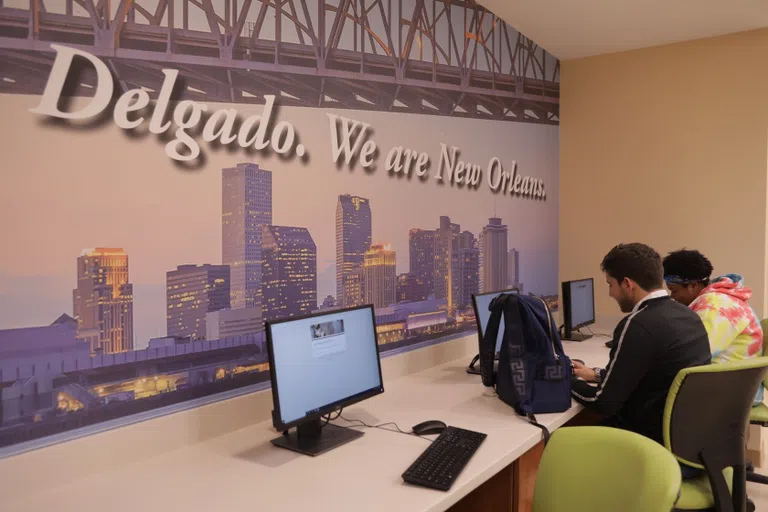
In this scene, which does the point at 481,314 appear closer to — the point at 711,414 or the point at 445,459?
the point at 711,414

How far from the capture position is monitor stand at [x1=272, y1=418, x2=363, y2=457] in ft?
5.89

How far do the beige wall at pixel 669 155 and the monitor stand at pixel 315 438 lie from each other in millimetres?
2952

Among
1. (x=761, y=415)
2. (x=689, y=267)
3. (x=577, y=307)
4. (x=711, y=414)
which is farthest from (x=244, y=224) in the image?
(x=761, y=415)

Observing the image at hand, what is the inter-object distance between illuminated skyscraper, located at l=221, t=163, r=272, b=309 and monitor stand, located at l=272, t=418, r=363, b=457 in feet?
1.55

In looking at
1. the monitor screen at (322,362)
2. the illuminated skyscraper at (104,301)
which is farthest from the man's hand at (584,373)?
the illuminated skyscraper at (104,301)

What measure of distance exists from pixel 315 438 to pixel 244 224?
0.77m

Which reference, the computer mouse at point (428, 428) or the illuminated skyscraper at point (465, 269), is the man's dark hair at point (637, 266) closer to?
the illuminated skyscraper at point (465, 269)

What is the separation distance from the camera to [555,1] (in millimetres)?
3285

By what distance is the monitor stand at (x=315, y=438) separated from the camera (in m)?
1.80

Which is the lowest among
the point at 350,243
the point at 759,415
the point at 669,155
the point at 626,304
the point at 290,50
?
the point at 759,415

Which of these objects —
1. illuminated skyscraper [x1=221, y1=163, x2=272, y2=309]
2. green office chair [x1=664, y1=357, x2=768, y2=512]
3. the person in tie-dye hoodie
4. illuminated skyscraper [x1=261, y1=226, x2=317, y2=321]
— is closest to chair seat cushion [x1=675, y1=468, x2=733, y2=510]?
green office chair [x1=664, y1=357, x2=768, y2=512]

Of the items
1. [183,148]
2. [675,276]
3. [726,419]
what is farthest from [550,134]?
[183,148]

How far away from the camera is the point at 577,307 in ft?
12.6

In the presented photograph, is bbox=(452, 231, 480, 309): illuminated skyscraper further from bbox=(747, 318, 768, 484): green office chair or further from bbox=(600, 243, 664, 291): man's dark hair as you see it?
bbox=(747, 318, 768, 484): green office chair
